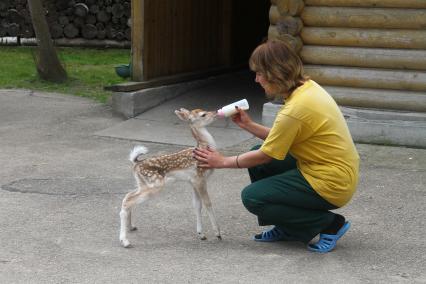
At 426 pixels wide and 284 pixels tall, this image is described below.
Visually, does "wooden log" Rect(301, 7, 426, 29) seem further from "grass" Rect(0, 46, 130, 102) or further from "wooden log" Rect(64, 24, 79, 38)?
"wooden log" Rect(64, 24, 79, 38)

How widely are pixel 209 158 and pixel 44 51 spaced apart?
8634 mm

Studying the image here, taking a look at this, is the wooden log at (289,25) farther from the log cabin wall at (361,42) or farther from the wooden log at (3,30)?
the wooden log at (3,30)

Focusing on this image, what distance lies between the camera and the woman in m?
5.00

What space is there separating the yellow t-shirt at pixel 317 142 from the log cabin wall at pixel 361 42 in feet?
13.3

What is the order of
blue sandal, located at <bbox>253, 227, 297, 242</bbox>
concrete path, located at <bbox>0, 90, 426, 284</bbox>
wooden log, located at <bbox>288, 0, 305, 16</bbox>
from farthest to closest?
wooden log, located at <bbox>288, 0, 305, 16</bbox> < blue sandal, located at <bbox>253, 227, 297, 242</bbox> < concrete path, located at <bbox>0, 90, 426, 284</bbox>

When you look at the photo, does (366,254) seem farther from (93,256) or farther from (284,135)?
(93,256)

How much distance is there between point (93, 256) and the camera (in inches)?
205

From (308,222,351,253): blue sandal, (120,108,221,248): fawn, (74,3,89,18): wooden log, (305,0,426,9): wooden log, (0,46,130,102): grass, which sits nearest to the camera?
(308,222,351,253): blue sandal

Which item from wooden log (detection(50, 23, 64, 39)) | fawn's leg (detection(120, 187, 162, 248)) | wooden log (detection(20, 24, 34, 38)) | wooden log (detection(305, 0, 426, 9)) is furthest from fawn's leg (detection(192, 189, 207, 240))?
wooden log (detection(20, 24, 34, 38))

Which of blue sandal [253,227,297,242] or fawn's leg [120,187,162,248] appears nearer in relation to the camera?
fawn's leg [120,187,162,248]

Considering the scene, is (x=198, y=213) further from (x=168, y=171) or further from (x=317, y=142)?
(x=317, y=142)

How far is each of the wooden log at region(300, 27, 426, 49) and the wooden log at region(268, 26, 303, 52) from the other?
0.13 metres

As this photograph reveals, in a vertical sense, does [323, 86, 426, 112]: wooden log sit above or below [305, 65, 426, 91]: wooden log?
below

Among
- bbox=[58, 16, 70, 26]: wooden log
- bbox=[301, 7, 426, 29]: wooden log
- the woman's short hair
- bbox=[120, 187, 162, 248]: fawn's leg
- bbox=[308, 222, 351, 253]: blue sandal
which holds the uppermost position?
the woman's short hair
